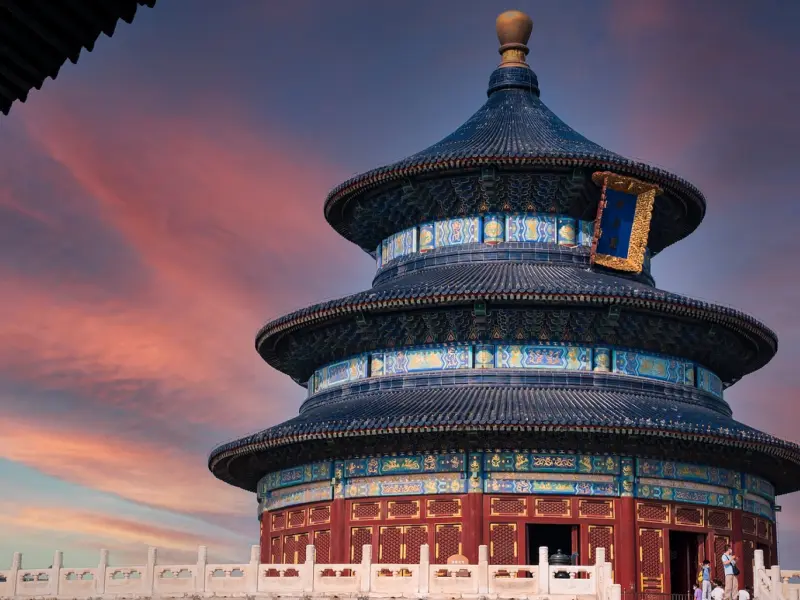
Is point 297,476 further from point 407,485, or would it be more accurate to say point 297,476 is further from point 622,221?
point 622,221

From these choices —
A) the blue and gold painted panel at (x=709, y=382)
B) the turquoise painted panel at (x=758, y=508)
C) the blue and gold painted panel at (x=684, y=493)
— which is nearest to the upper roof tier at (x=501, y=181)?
the blue and gold painted panel at (x=709, y=382)

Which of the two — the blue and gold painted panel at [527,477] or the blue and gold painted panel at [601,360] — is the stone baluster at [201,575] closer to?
the blue and gold painted panel at [527,477]

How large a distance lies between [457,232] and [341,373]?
6.04 m

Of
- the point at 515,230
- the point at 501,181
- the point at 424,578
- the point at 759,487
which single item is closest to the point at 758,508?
the point at 759,487

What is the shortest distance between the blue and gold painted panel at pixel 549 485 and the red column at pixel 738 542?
427cm

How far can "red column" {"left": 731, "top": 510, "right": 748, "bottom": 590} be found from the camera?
38.5 m

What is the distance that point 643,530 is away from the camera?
122 ft

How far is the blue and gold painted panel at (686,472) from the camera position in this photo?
37625mm

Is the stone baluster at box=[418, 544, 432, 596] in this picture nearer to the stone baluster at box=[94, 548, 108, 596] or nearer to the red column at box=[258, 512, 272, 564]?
the stone baluster at box=[94, 548, 108, 596]

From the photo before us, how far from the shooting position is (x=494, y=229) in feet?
142

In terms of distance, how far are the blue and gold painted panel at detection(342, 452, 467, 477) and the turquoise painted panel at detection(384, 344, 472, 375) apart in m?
3.42

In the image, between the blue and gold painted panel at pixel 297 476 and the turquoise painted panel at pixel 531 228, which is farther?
the turquoise painted panel at pixel 531 228

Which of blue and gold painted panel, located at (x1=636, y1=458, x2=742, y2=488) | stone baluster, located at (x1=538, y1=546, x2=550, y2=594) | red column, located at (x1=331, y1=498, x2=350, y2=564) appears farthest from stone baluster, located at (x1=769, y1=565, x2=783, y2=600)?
red column, located at (x1=331, y1=498, x2=350, y2=564)

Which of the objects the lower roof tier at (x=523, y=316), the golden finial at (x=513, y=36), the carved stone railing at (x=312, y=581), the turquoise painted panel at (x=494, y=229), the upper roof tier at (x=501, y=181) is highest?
the golden finial at (x=513, y=36)
